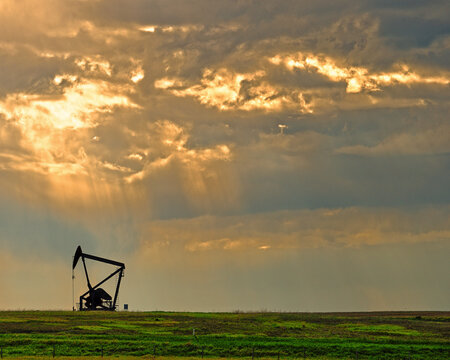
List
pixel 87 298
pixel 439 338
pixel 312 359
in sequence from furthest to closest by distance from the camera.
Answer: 1. pixel 87 298
2. pixel 439 338
3. pixel 312 359

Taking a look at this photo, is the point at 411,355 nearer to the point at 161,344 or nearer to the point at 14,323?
the point at 161,344

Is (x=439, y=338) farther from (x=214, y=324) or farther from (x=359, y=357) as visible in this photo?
(x=214, y=324)

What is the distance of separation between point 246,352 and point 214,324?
1369 inches

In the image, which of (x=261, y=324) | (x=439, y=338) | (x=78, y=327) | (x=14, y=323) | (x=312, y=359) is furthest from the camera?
(x=261, y=324)

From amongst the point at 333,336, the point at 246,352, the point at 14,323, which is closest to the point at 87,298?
the point at 14,323

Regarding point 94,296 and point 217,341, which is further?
point 94,296

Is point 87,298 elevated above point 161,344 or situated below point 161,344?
above

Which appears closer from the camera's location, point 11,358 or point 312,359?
point 11,358

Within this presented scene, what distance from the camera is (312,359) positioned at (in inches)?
2657

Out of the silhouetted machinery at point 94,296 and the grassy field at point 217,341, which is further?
the silhouetted machinery at point 94,296

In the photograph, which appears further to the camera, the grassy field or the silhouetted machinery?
the silhouetted machinery

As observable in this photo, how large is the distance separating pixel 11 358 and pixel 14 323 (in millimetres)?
38167

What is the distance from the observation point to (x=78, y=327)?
92.8 meters

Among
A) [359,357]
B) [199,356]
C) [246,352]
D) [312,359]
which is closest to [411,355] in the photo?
[359,357]
